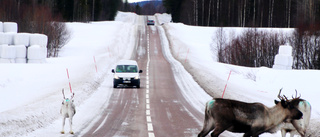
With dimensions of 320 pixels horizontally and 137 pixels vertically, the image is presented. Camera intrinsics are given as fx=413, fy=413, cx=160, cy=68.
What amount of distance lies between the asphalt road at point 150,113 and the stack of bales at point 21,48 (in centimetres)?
1234

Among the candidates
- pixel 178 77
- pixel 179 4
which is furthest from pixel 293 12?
pixel 178 77

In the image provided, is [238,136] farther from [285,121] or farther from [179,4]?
[179,4]

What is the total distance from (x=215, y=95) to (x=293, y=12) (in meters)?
74.6

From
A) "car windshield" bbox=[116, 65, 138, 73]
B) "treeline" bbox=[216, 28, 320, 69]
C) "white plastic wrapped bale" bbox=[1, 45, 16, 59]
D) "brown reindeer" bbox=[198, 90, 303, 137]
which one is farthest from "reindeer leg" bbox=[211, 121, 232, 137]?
"treeline" bbox=[216, 28, 320, 69]

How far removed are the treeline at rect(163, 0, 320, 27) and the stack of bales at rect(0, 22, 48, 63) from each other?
5071 cm

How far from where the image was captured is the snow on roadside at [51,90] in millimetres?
13328

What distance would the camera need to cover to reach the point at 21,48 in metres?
40.3

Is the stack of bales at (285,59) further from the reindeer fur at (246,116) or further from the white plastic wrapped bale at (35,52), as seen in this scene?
the reindeer fur at (246,116)

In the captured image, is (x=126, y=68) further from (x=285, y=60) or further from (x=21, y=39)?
(x=285, y=60)

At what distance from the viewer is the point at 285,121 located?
34.3ft

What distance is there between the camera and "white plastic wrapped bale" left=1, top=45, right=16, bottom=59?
3962cm

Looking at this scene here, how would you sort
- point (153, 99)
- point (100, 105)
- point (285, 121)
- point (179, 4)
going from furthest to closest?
point (179, 4) → point (153, 99) → point (100, 105) → point (285, 121)

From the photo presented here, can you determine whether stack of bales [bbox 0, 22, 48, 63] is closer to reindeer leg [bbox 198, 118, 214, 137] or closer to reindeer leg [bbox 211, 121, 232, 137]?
reindeer leg [bbox 198, 118, 214, 137]

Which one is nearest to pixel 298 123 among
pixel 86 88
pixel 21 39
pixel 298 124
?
pixel 298 124
